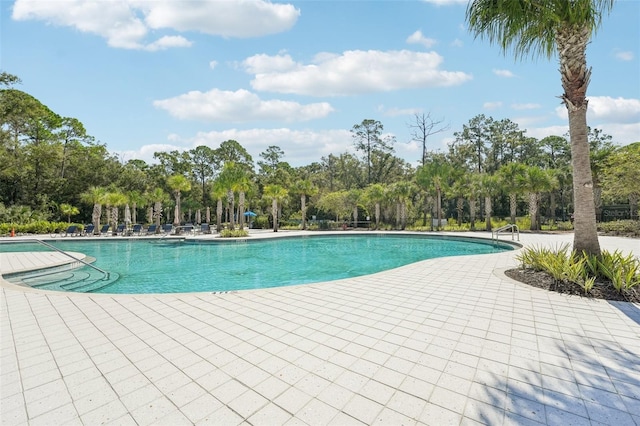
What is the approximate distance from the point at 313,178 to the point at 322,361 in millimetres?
39677

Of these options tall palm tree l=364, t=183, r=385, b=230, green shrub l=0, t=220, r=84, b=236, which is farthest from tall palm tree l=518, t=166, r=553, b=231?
green shrub l=0, t=220, r=84, b=236

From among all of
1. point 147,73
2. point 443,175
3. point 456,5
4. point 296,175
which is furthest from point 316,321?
point 296,175

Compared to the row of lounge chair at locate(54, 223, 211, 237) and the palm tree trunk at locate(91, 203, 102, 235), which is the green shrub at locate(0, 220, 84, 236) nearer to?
the row of lounge chair at locate(54, 223, 211, 237)

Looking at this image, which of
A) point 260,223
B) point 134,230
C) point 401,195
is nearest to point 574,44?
point 401,195

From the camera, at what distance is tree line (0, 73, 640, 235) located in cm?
2155

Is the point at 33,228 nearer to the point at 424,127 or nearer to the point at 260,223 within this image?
the point at 260,223

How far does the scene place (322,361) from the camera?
9.61 ft

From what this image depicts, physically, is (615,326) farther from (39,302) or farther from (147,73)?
(147,73)

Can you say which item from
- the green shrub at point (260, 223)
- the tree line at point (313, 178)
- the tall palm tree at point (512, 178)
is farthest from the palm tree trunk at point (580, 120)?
the green shrub at point (260, 223)

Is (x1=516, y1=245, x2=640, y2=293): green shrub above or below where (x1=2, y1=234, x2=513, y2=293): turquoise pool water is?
above

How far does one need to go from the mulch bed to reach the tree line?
1413cm

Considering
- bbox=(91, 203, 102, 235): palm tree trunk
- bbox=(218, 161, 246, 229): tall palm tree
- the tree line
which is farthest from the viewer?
the tree line

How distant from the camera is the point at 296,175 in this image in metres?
39.8

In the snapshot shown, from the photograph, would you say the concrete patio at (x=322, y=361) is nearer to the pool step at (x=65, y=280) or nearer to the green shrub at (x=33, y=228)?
the pool step at (x=65, y=280)
